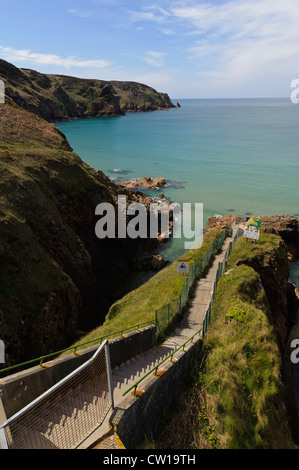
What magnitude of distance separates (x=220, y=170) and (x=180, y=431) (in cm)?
7550

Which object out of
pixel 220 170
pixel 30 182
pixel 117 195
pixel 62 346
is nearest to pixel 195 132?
pixel 220 170

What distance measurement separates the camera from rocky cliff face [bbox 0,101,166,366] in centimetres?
1841

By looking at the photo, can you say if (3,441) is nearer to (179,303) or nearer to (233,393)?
(233,393)

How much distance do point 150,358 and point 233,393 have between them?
400 centimetres

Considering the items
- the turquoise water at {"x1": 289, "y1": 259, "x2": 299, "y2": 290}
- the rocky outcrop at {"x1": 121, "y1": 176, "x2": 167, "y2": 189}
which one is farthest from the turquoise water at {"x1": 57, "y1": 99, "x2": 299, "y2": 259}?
the turquoise water at {"x1": 289, "y1": 259, "x2": 299, "y2": 290}

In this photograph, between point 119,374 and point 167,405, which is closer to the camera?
point 167,405

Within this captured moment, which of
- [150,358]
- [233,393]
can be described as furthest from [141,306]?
[233,393]

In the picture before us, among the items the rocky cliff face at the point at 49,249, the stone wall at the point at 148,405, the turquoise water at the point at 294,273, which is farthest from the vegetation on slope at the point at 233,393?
the turquoise water at the point at 294,273

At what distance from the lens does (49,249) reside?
80.0ft

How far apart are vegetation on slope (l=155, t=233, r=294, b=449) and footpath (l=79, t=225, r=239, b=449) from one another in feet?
4.54

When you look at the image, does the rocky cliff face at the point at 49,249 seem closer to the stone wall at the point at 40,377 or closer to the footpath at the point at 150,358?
the stone wall at the point at 40,377

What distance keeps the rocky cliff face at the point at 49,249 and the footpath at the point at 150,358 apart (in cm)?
786
